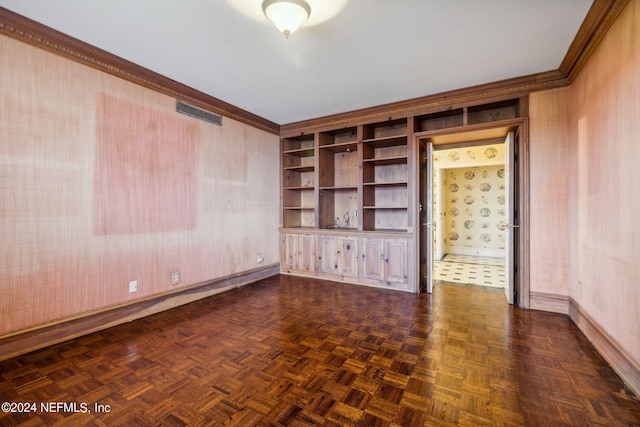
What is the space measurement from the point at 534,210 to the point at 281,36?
10.6 feet

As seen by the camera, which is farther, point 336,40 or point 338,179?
point 338,179

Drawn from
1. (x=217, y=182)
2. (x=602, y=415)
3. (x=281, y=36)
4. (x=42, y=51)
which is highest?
(x=281, y=36)

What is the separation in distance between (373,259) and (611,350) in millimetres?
2480

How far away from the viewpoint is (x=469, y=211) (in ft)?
22.9

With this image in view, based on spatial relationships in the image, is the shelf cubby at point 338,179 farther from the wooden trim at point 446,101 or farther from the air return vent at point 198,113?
the air return vent at point 198,113

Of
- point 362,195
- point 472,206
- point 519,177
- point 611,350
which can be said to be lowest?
point 611,350

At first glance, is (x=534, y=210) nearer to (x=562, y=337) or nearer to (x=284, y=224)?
(x=562, y=337)

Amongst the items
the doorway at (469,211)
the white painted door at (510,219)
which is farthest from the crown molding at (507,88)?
the white painted door at (510,219)

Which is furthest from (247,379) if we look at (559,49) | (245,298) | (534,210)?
(559,49)

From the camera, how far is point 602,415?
1530mm

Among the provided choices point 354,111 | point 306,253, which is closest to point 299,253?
point 306,253

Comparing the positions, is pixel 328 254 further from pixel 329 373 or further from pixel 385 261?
pixel 329 373

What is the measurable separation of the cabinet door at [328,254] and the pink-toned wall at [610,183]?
2.82 metres

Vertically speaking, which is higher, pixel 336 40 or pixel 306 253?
pixel 336 40
